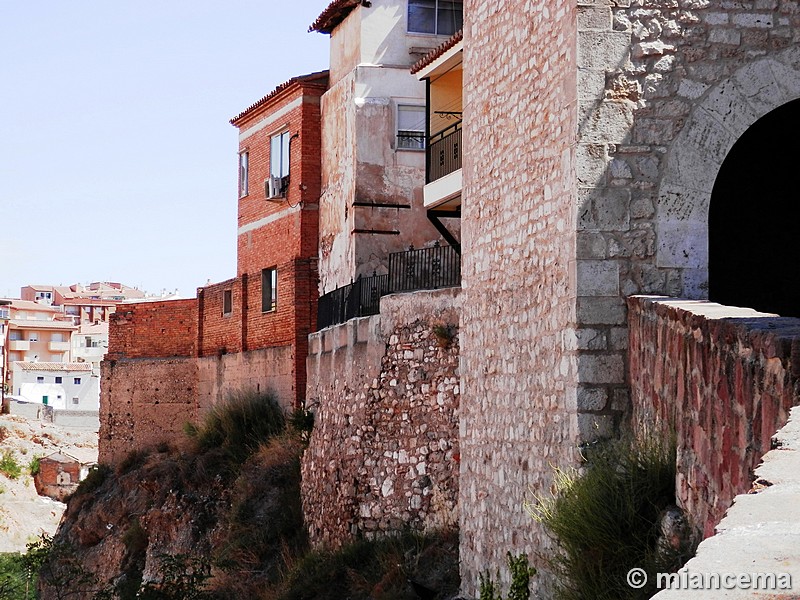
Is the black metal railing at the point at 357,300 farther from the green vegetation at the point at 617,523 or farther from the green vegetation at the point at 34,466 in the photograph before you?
the green vegetation at the point at 34,466

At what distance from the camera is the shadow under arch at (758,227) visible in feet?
36.6

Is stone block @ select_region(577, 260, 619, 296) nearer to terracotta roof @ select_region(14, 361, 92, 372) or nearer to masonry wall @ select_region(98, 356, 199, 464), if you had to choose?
masonry wall @ select_region(98, 356, 199, 464)

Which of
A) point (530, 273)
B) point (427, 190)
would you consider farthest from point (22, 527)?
point (530, 273)

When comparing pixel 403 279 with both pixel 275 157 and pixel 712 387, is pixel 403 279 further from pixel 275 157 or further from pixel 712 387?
pixel 712 387

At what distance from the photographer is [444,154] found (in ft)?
64.7

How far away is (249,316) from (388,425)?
11929mm

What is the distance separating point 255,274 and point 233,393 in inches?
105

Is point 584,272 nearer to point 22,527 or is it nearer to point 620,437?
point 620,437

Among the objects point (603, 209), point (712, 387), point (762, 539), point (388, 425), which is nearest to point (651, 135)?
point (603, 209)

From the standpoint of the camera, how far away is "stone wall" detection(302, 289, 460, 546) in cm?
1508

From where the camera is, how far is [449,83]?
21562 millimetres

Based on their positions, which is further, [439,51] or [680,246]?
[439,51]

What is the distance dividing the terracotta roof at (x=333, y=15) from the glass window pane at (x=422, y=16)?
30.9 inches

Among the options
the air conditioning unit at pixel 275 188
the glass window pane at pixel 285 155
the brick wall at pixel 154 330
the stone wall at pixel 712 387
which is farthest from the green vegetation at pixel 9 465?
the stone wall at pixel 712 387
